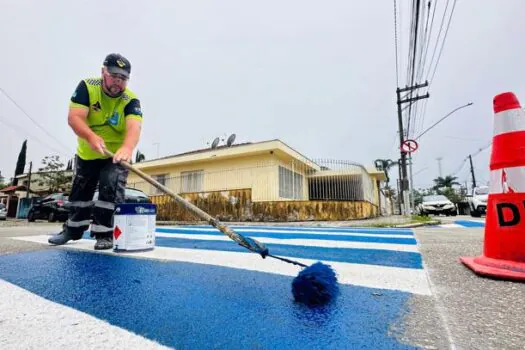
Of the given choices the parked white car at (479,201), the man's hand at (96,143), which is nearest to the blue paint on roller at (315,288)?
the man's hand at (96,143)

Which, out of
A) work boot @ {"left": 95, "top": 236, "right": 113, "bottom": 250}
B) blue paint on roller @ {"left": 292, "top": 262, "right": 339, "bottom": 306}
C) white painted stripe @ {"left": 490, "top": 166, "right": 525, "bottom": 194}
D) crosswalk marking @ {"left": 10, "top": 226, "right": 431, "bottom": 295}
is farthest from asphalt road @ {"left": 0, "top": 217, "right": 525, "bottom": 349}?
work boot @ {"left": 95, "top": 236, "right": 113, "bottom": 250}

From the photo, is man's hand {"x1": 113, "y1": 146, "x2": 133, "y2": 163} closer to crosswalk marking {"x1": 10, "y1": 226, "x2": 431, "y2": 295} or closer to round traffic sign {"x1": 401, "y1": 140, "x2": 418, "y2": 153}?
crosswalk marking {"x1": 10, "y1": 226, "x2": 431, "y2": 295}

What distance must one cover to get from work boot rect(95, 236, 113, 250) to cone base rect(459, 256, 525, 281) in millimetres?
3250

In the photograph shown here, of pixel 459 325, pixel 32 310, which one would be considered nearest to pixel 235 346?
pixel 459 325

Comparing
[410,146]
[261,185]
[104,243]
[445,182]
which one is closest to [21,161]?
[261,185]

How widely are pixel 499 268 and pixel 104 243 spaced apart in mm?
3422

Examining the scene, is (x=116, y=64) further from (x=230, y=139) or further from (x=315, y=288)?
(x=230, y=139)

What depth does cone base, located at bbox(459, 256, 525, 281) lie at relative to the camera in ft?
5.67

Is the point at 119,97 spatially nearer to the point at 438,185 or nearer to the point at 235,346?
the point at 235,346

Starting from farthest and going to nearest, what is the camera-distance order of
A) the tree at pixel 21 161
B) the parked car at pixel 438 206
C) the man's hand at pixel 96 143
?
the tree at pixel 21 161, the parked car at pixel 438 206, the man's hand at pixel 96 143

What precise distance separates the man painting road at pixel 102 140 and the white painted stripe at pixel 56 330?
4.86 feet

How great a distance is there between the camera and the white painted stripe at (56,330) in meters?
0.95

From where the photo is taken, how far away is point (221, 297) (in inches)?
56.3

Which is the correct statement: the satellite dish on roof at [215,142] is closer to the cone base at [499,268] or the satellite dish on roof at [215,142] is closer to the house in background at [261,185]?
the house in background at [261,185]
